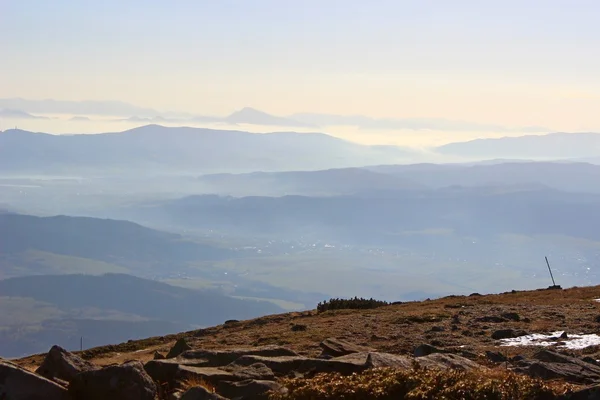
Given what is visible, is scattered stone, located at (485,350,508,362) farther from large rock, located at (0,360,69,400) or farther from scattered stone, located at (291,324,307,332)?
scattered stone, located at (291,324,307,332)

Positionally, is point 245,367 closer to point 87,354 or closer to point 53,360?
point 53,360

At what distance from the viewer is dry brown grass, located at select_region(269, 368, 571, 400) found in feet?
37.4

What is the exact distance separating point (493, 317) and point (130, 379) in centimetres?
1508

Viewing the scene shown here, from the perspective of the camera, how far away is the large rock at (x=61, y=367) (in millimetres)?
14164

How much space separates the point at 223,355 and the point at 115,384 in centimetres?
290

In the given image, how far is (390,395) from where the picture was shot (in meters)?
11.8

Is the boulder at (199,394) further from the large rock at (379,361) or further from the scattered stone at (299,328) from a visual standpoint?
the scattered stone at (299,328)

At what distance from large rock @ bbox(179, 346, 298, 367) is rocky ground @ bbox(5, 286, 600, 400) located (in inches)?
0.8

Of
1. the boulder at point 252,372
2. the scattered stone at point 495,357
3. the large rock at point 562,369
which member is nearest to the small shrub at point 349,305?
the scattered stone at point 495,357

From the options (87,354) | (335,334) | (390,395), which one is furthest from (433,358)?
(87,354)

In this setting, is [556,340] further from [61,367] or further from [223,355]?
[61,367]

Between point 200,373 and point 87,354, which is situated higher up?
point 200,373

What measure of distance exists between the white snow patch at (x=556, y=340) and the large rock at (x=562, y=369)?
14.4ft

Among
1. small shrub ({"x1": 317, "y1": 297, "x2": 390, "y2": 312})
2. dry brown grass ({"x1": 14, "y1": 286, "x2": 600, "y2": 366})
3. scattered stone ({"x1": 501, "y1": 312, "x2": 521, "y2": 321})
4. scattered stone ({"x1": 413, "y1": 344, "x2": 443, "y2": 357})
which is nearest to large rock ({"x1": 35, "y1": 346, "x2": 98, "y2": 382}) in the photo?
dry brown grass ({"x1": 14, "y1": 286, "x2": 600, "y2": 366})
